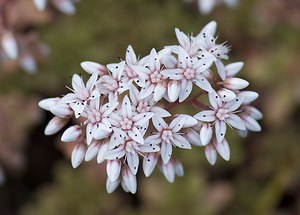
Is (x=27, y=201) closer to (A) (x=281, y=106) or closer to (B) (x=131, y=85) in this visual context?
(A) (x=281, y=106)

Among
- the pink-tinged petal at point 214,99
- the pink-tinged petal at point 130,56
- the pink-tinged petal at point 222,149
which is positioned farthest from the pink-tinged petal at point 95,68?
the pink-tinged petal at point 222,149

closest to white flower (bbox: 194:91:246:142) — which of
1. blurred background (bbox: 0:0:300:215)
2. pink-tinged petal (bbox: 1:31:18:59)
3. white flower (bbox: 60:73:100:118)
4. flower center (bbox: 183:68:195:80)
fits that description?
flower center (bbox: 183:68:195:80)

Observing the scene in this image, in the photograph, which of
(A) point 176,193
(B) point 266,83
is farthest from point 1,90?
(B) point 266,83

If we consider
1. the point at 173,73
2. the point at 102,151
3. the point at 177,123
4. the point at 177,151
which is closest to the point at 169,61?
the point at 173,73

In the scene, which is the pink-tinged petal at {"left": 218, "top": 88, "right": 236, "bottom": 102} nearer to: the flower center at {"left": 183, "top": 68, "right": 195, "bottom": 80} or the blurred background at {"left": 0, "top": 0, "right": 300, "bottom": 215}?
the flower center at {"left": 183, "top": 68, "right": 195, "bottom": 80}

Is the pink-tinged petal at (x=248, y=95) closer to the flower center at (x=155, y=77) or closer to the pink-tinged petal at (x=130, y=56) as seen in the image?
the flower center at (x=155, y=77)

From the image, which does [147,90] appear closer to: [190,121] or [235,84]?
[190,121]

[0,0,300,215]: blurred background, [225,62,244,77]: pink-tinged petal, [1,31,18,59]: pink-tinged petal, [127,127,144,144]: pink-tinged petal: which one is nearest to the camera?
[127,127,144,144]: pink-tinged petal
